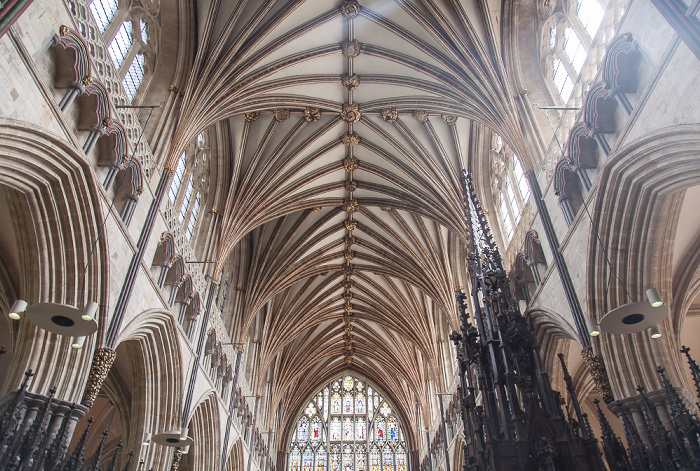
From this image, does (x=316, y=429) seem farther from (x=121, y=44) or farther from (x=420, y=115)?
(x=121, y=44)

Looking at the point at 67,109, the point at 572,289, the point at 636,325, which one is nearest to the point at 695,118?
the point at 636,325

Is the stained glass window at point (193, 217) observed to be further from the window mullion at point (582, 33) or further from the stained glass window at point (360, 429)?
the stained glass window at point (360, 429)

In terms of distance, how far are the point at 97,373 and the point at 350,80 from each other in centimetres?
1129

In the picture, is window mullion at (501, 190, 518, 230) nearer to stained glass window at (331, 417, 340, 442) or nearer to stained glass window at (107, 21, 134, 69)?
stained glass window at (107, 21, 134, 69)

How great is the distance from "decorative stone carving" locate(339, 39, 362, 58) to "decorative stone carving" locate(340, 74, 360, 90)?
851mm

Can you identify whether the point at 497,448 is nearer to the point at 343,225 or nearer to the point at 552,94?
the point at 552,94

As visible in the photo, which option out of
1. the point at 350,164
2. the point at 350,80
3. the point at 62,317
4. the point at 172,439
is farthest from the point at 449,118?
the point at 62,317

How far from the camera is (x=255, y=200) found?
728 inches

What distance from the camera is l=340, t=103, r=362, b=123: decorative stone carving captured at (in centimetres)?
1755

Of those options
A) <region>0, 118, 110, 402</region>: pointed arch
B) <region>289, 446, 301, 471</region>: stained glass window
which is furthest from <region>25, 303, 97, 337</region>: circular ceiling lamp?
<region>289, 446, 301, 471</region>: stained glass window

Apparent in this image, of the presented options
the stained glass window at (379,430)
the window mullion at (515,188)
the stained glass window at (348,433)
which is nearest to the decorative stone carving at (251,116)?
the window mullion at (515,188)

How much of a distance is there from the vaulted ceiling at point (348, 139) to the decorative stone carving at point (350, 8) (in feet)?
0.19

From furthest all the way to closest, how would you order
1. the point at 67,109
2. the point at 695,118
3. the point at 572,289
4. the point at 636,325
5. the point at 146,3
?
the point at 146,3 → the point at 572,289 → the point at 67,109 → the point at 636,325 → the point at 695,118

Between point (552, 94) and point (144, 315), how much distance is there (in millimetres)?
10605
